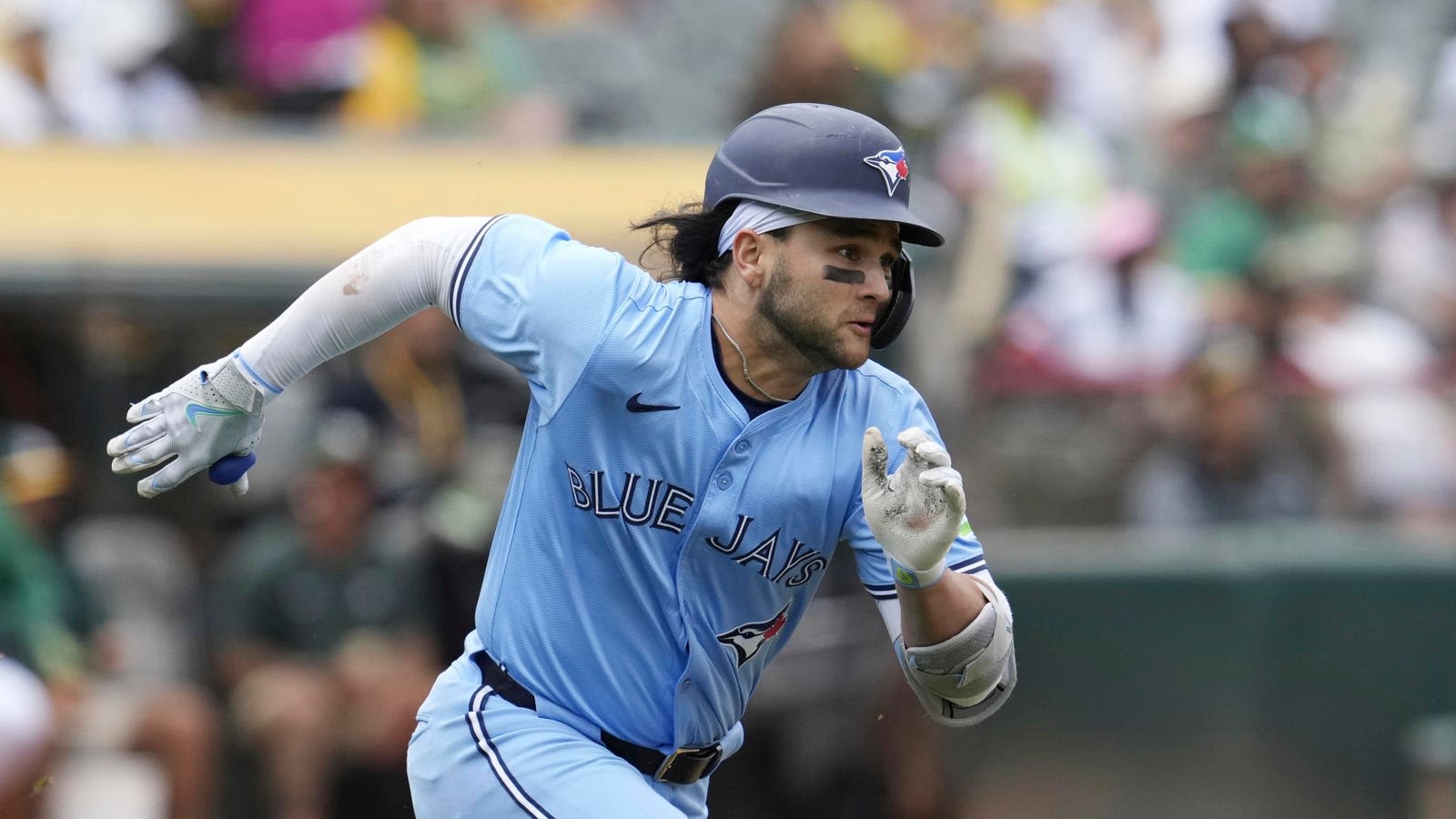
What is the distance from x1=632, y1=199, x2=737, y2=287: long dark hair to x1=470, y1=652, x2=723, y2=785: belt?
0.88 m

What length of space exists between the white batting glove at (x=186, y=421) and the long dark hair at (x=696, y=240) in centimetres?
89

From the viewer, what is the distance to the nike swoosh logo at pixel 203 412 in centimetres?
347

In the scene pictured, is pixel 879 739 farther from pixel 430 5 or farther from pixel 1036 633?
pixel 430 5

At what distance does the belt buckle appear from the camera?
11.6 feet

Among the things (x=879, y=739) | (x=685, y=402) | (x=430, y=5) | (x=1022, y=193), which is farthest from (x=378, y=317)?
(x=1022, y=193)

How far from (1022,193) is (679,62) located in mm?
2100

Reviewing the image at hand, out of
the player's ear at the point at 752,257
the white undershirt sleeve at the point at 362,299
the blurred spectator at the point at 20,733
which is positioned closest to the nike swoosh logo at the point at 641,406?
the player's ear at the point at 752,257

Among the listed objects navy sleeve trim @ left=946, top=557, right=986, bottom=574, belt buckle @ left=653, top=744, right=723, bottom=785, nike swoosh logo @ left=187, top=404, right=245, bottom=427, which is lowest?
belt buckle @ left=653, top=744, right=723, bottom=785

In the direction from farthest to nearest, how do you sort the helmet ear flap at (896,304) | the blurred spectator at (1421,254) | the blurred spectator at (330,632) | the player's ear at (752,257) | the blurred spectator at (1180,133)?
the blurred spectator at (1180,133) < the blurred spectator at (1421,254) < the blurred spectator at (330,632) < the helmet ear flap at (896,304) < the player's ear at (752,257)

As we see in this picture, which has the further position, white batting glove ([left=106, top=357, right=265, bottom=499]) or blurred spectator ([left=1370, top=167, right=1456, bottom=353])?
blurred spectator ([left=1370, top=167, right=1456, bottom=353])

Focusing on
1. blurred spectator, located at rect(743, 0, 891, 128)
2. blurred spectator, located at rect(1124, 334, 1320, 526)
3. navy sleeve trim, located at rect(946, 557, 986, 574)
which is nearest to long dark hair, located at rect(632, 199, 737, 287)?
navy sleeve trim, located at rect(946, 557, 986, 574)

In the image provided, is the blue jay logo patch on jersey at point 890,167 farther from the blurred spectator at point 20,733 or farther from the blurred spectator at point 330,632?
the blurred spectator at point 330,632

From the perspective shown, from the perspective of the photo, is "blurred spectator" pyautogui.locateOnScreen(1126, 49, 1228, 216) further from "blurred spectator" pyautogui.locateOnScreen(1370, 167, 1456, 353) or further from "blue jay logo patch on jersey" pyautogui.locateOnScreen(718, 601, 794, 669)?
"blue jay logo patch on jersey" pyautogui.locateOnScreen(718, 601, 794, 669)

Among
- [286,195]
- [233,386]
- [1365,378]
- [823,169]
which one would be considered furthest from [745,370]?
[1365,378]
